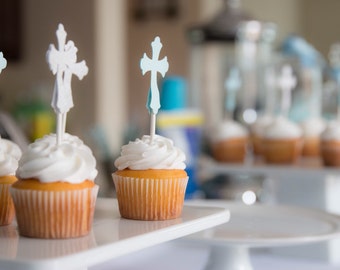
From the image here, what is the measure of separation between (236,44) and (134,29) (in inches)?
88.1

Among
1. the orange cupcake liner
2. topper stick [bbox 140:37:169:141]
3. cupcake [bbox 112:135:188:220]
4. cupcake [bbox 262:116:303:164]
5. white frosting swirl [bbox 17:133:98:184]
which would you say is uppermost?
topper stick [bbox 140:37:169:141]

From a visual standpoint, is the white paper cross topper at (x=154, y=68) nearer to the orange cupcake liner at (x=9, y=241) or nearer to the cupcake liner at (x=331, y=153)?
the orange cupcake liner at (x=9, y=241)

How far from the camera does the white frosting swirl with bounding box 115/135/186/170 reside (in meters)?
1.16

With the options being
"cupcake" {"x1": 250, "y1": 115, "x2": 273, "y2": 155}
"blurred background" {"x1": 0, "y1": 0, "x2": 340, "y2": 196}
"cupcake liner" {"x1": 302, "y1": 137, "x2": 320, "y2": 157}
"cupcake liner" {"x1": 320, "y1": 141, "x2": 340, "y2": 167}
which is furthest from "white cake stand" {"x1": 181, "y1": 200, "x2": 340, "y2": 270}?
"blurred background" {"x1": 0, "y1": 0, "x2": 340, "y2": 196}

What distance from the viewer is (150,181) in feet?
3.76

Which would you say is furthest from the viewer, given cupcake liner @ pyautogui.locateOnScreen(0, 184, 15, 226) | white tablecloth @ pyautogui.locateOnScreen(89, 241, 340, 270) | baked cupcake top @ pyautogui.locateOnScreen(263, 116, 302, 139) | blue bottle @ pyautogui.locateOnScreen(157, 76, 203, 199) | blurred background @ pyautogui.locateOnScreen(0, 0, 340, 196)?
blurred background @ pyautogui.locateOnScreen(0, 0, 340, 196)

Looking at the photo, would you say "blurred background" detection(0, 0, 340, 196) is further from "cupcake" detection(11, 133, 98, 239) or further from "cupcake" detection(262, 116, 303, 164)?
"cupcake" detection(11, 133, 98, 239)

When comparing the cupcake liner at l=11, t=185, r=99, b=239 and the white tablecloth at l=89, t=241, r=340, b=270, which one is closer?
the cupcake liner at l=11, t=185, r=99, b=239

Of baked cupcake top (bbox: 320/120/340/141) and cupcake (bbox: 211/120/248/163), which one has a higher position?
baked cupcake top (bbox: 320/120/340/141)

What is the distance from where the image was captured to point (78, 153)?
3.42 feet

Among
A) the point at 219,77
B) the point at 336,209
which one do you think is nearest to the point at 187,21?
the point at 219,77

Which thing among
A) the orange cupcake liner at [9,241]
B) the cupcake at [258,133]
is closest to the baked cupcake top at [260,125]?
the cupcake at [258,133]

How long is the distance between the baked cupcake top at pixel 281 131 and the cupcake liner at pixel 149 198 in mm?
1146

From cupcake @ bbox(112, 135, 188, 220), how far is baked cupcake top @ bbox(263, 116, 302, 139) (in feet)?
3.65
